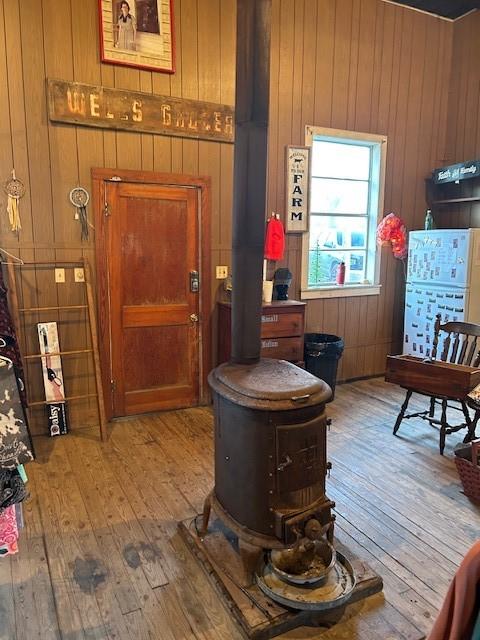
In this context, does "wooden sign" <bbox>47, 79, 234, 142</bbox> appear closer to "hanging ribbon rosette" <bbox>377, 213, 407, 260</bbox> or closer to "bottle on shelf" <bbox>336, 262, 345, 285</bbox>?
"bottle on shelf" <bbox>336, 262, 345, 285</bbox>

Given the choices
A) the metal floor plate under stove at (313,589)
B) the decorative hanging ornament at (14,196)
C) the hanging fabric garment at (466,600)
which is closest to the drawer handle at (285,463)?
the metal floor plate under stove at (313,589)

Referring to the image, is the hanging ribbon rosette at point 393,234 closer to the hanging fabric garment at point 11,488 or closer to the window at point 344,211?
the window at point 344,211

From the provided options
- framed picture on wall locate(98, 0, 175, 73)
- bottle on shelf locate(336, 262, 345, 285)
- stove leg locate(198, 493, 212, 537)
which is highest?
framed picture on wall locate(98, 0, 175, 73)

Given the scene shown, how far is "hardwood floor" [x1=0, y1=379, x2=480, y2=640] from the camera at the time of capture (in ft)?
5.98

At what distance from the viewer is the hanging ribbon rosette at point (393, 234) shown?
4.73 meters

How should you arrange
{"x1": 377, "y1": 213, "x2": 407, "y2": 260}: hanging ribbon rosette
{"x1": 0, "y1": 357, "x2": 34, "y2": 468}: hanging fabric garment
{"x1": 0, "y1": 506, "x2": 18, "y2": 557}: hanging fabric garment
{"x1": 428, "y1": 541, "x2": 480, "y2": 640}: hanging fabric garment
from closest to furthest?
{"x1": 428, "y1": 541, "x2": 480, "y2": 640}: hanging fabric garment, {"x1": 0, "y1": 506, "x2": 18, "y2": 557}: hanging fabric garment, {"x1": 0, "y1": 357, "x2": 34, "y2": 468}: hanging fabric garment, {"x1": 377, "y1": 213, "x2": 407, "y2": 260}: hanging ribbon rosette

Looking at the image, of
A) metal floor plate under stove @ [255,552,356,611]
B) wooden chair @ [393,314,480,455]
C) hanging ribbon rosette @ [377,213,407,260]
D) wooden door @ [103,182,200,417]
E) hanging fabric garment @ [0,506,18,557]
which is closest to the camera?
metal floor plate under stove @ [255,552,356,611]

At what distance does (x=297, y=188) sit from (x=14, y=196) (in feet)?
7.63

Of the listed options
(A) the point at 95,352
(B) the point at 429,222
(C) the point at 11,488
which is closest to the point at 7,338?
(A) the point at 95,352

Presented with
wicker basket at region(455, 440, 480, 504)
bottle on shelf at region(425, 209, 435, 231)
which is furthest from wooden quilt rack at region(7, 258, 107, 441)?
bottle on shelf at region(425, 209, 435, 231)

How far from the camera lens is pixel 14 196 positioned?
10.7 feet

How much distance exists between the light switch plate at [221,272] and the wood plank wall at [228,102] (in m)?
0.06

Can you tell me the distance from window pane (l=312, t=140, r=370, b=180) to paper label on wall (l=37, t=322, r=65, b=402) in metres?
2.75

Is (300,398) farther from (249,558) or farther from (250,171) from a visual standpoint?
(250,171)
